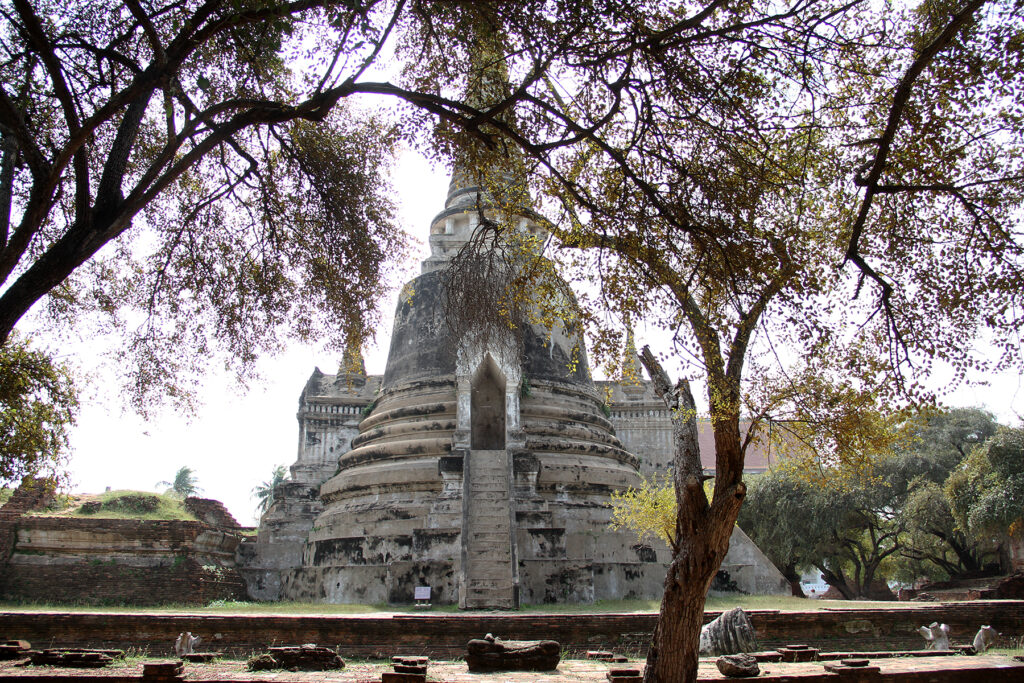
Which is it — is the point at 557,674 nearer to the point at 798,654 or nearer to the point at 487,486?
the point at 798,654

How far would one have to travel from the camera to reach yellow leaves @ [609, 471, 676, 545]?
44.6 ft

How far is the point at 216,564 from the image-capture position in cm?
1466

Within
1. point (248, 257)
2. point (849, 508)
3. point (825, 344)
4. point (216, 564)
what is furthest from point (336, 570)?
point (849, 508)

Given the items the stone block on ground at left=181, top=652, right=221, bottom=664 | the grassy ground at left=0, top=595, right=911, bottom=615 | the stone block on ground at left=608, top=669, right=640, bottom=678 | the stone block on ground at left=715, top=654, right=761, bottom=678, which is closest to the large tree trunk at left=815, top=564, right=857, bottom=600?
the grassy ground at left=0, top=595, right=911, bottom=615

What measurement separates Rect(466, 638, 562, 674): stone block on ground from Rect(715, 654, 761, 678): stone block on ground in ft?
4.85

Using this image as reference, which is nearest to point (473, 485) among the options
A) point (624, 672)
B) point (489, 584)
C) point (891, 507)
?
point (489, 584)

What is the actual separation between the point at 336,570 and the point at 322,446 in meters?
5.51

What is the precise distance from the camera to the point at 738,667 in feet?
21.0

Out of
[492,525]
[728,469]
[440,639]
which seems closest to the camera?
[728,469]

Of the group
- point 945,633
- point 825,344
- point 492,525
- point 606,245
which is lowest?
point 945,633

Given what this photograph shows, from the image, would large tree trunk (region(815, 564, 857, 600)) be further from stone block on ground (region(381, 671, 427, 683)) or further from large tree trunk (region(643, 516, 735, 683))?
stone block on ground (region(381, 671, 427, 683))

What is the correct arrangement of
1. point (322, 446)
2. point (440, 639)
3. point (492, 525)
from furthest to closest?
point (322, 446) < point (492, 525) < point (440, 639)

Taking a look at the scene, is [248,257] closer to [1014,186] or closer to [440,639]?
[440,639]

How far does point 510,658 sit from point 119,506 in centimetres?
1182
